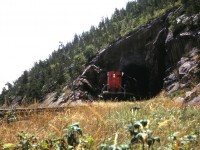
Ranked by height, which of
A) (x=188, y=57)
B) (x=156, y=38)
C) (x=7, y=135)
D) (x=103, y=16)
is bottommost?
(x=7, y=135)

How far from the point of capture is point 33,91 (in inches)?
2864

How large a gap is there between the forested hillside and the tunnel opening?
6781mm

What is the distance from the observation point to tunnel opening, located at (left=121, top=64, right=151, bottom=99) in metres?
49.6

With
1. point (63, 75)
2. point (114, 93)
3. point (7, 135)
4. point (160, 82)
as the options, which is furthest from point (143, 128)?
point (63, 75)

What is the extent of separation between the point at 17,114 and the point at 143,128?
5.81m

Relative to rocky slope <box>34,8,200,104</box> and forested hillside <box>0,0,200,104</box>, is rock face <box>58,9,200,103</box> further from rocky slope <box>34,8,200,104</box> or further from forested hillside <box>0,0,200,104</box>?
forested hillside <box>0,0,200,104</box>

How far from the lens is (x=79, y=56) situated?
105562 mm

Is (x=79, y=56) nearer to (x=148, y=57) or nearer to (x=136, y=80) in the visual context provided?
(x=136, y=80)

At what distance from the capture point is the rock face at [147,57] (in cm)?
3328

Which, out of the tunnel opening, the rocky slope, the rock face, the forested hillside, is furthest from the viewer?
the forested hillside

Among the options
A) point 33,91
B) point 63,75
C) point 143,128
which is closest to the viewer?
point 143,128

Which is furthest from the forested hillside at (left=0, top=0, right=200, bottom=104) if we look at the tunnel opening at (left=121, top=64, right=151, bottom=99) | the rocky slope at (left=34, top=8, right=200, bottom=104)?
the tunnel opening at (left=121, top=64, right=151, bottom=99)

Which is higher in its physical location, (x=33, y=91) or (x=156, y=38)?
(x=156, y=38)

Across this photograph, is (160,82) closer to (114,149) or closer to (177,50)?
(177,50)
